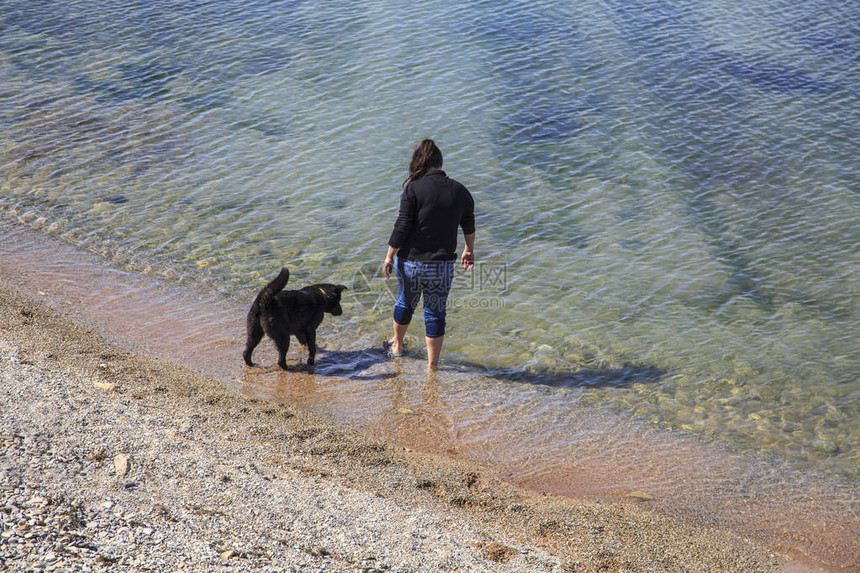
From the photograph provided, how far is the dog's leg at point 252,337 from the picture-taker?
781 cm

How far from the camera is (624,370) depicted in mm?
8547

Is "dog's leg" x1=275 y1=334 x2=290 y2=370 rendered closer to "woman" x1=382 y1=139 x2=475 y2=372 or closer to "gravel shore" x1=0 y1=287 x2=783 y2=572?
"gravel shore" x1=0 y1=287 x2=783 y2=572

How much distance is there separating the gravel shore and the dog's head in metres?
1.69

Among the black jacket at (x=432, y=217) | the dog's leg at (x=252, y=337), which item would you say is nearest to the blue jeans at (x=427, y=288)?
the black jacket at (x=432, y=217)

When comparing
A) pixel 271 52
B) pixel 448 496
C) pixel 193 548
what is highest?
pixel 271 52

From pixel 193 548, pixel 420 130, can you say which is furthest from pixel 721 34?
pixel 193 548

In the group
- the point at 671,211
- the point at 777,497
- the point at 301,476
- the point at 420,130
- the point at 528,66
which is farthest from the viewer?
the point at 528,66

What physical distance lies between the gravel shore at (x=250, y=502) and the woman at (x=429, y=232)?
1.63 meters

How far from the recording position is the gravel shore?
4.63 m

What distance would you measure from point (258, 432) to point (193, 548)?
6.50ft

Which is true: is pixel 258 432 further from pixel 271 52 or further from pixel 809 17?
pixel 809 17

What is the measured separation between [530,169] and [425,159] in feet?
22.8

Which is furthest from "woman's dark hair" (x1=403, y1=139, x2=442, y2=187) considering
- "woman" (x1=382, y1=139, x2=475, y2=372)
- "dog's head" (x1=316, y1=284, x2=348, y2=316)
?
"dog's head" (x1=316, y1=284, x2=348, y2=316)

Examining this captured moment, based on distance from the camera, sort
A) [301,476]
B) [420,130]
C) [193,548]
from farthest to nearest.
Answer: [420,130]
[301,476]
[193,548]
